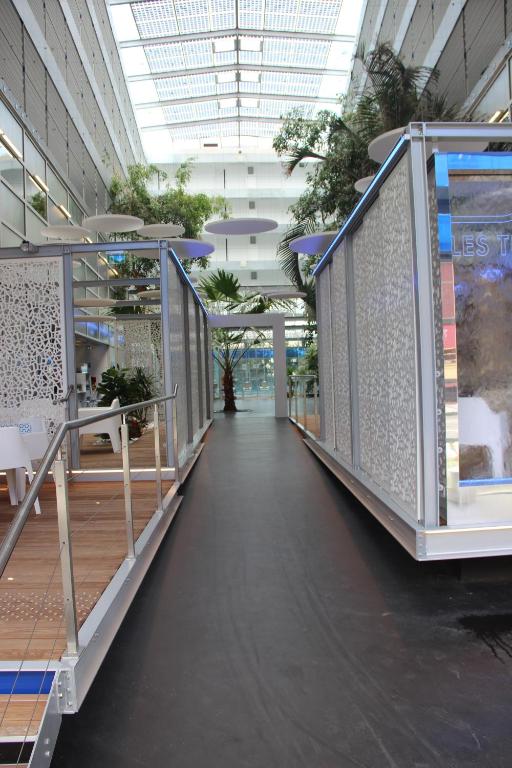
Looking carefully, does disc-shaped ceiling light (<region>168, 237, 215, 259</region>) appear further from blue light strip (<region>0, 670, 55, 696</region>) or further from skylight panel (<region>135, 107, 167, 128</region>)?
skylight panel (<region>135, 107, 167, 128</region>)

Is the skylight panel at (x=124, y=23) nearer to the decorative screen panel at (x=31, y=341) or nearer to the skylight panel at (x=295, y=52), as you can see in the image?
the skylight panel at (x=295, y=52)

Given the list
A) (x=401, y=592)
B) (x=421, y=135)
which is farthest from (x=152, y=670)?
(x=421, y=135)

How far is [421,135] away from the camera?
122 inches

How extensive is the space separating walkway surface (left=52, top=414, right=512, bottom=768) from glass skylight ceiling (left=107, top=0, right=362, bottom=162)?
14.2 metres

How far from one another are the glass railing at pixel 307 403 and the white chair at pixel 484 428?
5.12 m

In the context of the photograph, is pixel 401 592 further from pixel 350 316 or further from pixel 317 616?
pixel 350 316

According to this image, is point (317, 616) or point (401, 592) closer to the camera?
point (317, 616)

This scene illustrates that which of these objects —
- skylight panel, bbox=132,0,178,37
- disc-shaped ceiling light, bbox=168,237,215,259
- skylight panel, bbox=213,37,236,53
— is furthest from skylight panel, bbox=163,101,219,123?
disc-shaped ceiling light, bbox=168,237,215,259

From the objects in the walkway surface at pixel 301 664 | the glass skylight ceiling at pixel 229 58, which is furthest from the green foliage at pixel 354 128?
the walkway surface at pixel 301 664

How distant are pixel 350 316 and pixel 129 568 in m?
3.01

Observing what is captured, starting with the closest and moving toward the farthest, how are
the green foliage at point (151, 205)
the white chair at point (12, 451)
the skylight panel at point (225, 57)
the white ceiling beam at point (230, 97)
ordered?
the white chair at point (12, 451) < the green foliage at point (151, 205) < the skylight panel at point (225, 57) < the white ceiling beam at point (230, 97)

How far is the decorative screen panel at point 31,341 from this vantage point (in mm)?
5891

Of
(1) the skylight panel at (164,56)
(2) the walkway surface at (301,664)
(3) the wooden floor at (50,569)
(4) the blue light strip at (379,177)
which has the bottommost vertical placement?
(2) the walkway surface at (301,664)

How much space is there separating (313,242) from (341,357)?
4.25 feet
